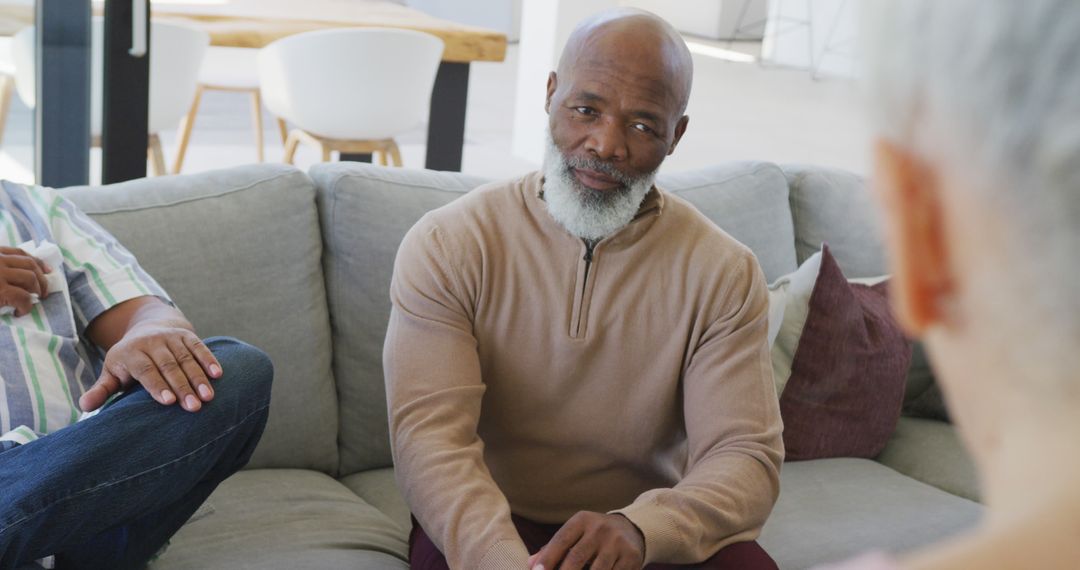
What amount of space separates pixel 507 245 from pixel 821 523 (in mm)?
814

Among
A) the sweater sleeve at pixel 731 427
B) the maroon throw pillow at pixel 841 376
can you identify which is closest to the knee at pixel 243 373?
the sweater sleeve at pixel 731 427

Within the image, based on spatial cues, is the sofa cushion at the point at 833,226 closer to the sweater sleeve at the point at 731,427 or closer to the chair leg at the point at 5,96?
the sweater sleeve at the point at 731,427

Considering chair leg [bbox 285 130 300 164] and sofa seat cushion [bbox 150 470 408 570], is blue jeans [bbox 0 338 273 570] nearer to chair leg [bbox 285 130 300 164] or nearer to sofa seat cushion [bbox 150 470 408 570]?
sofa seat cushion [bbox 150 470 408 570]

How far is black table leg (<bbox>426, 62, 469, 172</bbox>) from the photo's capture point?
4.19 metres

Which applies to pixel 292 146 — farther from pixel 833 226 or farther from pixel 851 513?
pixel 851 513

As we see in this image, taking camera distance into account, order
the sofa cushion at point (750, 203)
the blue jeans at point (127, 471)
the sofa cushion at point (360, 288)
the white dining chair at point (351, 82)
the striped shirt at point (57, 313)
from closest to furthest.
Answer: the blue jeans at point (127, 471)
the striped shirt at point (57, 313)
the sofa cushion at point (360, 288)
the sofa cushion at point (750, 203)
the white dining chair at point (351, 82)

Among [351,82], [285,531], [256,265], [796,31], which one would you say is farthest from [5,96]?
[796,31]

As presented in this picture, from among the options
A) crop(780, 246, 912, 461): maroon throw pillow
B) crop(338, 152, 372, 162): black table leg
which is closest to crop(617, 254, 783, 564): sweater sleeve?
crop(780, 246, 912, 461): maroon throw pillow

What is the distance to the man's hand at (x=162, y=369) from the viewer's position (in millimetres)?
1642

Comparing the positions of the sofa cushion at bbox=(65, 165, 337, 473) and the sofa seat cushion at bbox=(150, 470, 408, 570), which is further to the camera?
the sofa cushion at bbox=(65, 165, 337, 473)

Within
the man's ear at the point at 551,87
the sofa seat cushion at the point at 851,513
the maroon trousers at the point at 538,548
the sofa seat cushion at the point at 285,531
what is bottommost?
the sofa seat cushion at the point at 851,513

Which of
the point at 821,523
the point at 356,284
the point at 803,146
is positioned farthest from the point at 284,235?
the point at 803,146

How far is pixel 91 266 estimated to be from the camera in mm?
1896

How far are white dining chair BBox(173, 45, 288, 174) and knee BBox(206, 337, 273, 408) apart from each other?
9.49 feet
